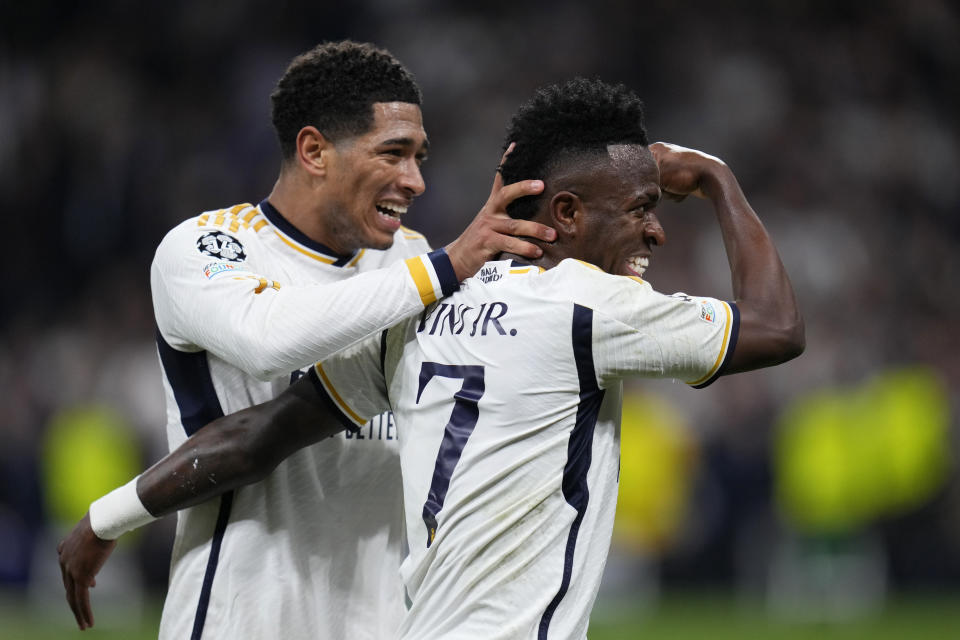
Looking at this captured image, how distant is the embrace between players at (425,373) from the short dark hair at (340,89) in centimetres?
1

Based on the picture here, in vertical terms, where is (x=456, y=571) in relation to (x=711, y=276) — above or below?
above

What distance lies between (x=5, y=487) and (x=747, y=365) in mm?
10149

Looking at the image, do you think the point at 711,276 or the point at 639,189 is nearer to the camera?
the point at 639,189

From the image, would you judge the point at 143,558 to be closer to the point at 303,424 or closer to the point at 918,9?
the point at 303,424

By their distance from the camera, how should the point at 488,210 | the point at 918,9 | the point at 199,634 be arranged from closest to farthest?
the point at 488,210
the point at 199,634
the point at 918,9

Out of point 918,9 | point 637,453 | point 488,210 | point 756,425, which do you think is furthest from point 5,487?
point 918,9

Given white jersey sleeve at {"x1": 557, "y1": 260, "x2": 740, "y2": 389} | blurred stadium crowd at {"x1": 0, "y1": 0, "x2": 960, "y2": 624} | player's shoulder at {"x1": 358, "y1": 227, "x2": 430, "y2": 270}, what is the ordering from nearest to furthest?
white jersey sleeve at {"x1": 557, "y1": 260, "x2": 740, "y2": 389}, player's shoulder at {"x1": 358, "y1": 227, "x2": 430, "y2": 270}, blurred stadium crowd at {"x1": 0, "y1": 0, "x2": 960, "y2": 624}

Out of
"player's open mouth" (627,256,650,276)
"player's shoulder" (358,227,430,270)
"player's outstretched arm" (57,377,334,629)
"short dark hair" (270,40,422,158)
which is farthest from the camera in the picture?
"player's shoulder" (358,227,430,270)

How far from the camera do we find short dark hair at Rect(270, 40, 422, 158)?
12.6ft

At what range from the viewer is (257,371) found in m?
3.13

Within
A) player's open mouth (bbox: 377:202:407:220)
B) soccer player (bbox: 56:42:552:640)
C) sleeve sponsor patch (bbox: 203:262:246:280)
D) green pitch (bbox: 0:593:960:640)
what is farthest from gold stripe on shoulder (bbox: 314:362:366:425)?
green pitch (bbox: 0:593:960:640)

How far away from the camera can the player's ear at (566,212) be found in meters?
2.99

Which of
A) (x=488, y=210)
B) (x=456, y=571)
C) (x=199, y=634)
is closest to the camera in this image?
(x=456, y=571)

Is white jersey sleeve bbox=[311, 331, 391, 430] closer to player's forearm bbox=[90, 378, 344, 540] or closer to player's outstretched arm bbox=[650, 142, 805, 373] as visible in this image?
player's forearm bbox=[90, 378, 344, 540]
